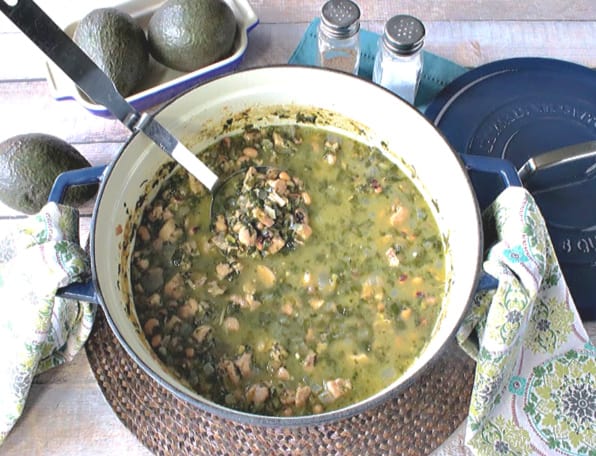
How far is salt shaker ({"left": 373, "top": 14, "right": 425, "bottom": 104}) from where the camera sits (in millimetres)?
1466

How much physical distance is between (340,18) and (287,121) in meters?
0.26

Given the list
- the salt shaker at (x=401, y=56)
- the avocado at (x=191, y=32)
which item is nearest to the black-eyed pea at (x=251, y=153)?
the avocado at (x=191, y=32)

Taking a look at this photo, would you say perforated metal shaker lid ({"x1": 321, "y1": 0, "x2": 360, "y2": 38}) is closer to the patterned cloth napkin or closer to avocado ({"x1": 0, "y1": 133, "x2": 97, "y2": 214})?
the patterned cloth napkin

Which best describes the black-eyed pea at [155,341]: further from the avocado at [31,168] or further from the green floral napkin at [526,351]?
the green floral napkin at [526,351]

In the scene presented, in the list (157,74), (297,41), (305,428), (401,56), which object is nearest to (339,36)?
(401,56)

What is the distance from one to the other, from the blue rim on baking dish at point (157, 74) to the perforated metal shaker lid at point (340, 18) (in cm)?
24

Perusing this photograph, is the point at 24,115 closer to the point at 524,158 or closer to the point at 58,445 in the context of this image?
the point at 58,445

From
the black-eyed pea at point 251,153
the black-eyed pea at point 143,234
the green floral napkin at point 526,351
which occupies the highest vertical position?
the black-eyed pea at point 143,234

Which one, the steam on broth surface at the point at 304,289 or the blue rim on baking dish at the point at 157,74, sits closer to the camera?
the steam on broth surface at the point at 304,289

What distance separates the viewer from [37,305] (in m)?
1.22

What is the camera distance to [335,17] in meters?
1.49

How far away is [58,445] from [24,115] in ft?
2.70

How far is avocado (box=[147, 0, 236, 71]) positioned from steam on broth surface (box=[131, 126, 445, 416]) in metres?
0.29

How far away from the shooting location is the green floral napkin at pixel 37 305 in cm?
119
